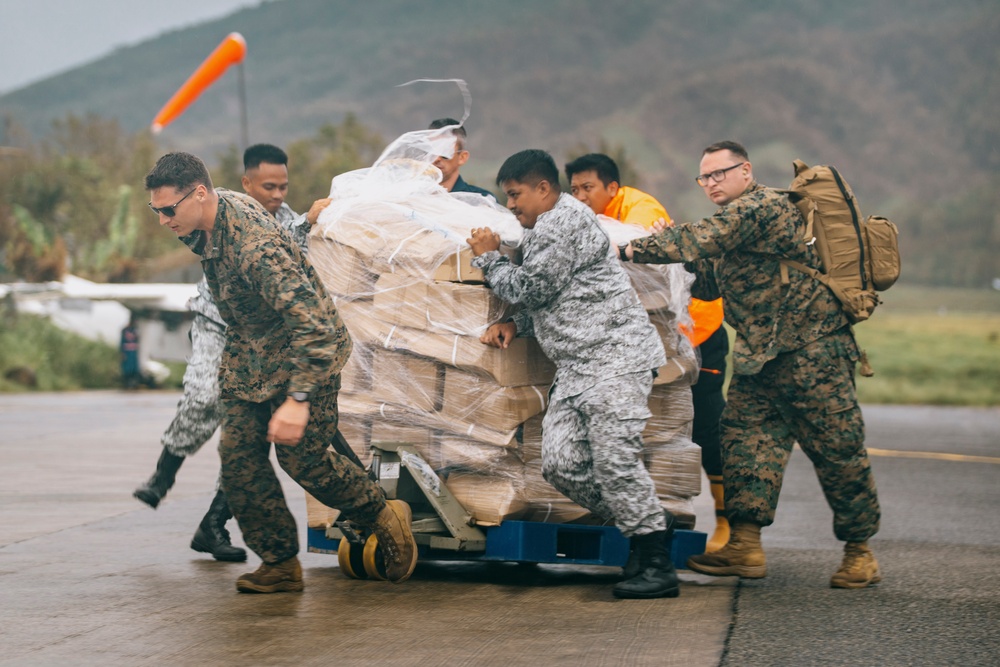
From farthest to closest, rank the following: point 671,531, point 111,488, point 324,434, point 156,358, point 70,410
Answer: point 156,358
point 70,410
point 111,488
point 671,531
point 324,434

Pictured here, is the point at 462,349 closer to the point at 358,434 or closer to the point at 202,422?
the point at 358,434

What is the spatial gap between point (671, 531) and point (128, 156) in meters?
142

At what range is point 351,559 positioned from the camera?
6090 mm

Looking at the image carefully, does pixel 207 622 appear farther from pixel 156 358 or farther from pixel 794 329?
pixel 156 358

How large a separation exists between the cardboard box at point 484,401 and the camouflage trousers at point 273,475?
1.71 feet

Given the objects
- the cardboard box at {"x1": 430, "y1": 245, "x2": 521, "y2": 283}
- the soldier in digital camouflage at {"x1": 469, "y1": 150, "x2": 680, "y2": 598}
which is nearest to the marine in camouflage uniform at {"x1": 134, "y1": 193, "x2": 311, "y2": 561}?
the cardboard box at {"x1": 430, "y1": 245, "x2": 521, "y2": 283}

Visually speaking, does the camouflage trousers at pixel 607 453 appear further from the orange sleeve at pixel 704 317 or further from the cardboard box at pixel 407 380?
the orange sleeve at pixel 704 317

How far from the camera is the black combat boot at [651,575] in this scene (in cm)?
566

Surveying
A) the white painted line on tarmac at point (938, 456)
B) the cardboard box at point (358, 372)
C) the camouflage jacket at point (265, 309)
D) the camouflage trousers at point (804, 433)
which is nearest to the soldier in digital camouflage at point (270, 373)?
the camouflage jacket at point (265, 309)

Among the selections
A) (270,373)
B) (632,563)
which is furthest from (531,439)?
(270,373)

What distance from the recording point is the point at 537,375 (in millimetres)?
6035

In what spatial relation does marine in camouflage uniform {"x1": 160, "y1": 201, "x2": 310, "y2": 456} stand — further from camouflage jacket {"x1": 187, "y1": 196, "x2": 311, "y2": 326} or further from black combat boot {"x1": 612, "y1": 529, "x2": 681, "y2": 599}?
black combat boot {"x1": 612, "y1": 529, "x2": 681, "y2": 599}

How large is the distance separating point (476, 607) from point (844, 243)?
94.5 inches

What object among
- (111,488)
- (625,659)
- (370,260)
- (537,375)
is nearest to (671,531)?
(537,375)
